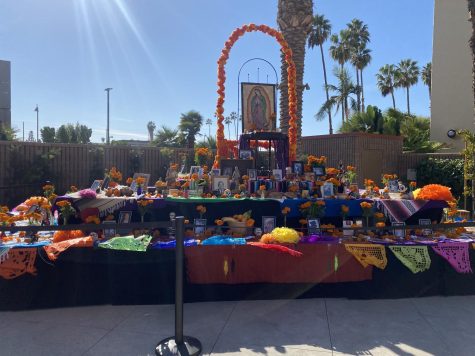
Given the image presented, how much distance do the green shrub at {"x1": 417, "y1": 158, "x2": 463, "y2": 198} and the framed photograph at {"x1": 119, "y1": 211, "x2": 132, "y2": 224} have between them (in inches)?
476

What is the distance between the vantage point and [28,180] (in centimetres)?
1202

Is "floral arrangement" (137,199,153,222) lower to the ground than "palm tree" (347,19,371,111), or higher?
lower

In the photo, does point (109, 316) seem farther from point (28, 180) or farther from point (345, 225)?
point (28, 180)

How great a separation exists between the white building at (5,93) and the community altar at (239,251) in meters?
39.4

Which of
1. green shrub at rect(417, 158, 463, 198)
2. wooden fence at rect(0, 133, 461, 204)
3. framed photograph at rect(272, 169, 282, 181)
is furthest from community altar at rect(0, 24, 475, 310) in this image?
green shrub at rect(417, 158, 463, 198)

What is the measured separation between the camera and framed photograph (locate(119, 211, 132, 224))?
5.20 meters

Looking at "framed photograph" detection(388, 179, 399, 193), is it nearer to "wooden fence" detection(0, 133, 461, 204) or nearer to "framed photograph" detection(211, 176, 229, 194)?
"framed photograph" detection(211, 176, 229, 194)

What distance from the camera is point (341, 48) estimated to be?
3288cm

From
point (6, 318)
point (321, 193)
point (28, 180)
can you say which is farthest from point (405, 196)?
point (28, 180)

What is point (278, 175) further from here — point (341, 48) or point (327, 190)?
point (341, 48)

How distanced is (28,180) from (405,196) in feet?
37.0

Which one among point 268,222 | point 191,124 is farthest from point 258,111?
point 191,124

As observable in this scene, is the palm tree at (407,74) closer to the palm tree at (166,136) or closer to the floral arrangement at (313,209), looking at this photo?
the palm tree at (166,136)

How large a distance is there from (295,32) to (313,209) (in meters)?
7.47
